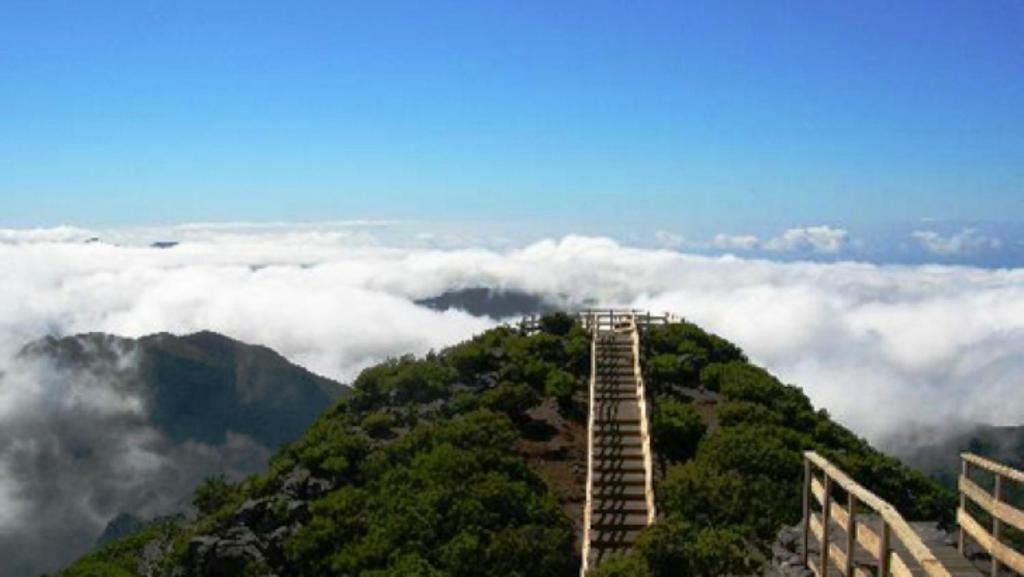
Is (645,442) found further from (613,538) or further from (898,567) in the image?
(898,567)

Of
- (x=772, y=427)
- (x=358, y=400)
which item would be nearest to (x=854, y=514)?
(x=772, y=427)

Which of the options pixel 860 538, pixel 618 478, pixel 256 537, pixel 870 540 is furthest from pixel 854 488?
pixel 256 537

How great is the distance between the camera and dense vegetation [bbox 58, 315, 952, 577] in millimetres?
24328

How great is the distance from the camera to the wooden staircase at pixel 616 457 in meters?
24.4

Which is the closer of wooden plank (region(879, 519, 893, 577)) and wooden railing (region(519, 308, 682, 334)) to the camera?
wooden plank (region(879, 519, 893, 577))

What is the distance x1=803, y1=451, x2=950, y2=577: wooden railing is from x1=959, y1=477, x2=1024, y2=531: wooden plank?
4.43 feet

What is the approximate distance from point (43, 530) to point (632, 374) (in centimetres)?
19507

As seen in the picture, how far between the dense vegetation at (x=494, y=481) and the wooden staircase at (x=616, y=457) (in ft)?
2.82

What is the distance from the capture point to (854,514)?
11.3 m

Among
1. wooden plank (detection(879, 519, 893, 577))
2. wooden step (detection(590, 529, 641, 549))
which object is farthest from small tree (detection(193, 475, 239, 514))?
wooden plank (detection(879, 519, 893, 577))

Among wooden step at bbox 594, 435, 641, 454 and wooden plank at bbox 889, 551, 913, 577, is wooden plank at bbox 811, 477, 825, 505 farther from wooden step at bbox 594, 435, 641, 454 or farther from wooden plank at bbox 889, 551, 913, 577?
wooden step at bbox 594, 435, 641, 454

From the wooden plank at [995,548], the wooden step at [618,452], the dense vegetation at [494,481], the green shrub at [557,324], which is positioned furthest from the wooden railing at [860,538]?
the green shrub at [557,324]

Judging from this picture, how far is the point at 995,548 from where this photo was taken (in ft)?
39.0

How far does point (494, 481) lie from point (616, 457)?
13.1 feet
